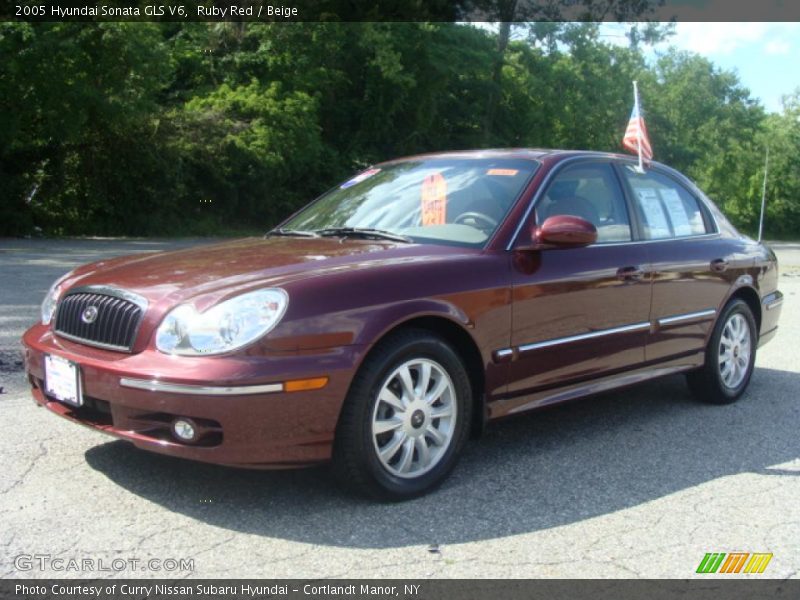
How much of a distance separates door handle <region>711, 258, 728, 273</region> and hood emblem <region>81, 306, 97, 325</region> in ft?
12.5

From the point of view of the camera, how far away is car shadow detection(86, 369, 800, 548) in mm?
3537

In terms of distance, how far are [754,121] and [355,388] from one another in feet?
202

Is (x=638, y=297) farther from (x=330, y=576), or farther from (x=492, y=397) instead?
(x=330, y=576)

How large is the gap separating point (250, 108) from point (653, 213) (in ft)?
77.0

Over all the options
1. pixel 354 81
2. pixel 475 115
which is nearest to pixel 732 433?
pixel 354 81

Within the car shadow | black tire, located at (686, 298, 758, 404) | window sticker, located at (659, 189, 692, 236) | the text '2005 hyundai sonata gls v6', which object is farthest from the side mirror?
black tire, located at (686, 298, 758, 404)

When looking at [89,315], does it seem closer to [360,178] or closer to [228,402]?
[228,402]

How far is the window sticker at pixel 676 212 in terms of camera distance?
5.55 meters

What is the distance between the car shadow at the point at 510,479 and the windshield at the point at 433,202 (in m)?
1.19

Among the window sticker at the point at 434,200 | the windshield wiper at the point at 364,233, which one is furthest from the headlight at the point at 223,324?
the window sticker at the point at 434,200

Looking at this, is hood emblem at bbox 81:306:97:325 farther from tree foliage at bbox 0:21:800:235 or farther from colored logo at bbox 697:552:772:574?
tree foliage at bbox 0:21:800:235

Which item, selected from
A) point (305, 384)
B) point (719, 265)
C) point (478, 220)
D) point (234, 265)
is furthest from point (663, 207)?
point (305, 384)
